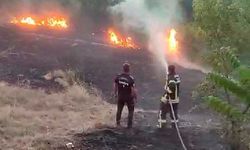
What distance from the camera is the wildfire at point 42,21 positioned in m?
29.7

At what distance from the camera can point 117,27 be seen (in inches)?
1251

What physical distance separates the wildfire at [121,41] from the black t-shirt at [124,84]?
13.9 metres

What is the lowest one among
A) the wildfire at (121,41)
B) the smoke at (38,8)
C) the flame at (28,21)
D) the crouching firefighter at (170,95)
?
the crouching firefighter at (170,95)

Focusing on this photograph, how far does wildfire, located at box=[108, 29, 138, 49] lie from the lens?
1075 inches

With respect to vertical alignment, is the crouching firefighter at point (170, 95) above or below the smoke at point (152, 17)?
below

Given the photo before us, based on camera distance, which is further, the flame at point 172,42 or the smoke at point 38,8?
the smoke at point 38,8

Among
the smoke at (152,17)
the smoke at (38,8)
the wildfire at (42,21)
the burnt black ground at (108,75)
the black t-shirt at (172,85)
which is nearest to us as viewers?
the burnt black ground at (108,75)

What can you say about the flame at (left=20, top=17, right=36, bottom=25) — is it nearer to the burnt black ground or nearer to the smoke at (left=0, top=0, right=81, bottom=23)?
the smoke at (left=0, top=0, right=81, bottom=23)

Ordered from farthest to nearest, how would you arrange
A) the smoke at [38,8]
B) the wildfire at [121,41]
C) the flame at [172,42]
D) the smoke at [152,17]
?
1. the smoke at [38,8]
2. the smoke at [152,17]
3. the flame at [172,42]
4. the wildfire at [121,41]

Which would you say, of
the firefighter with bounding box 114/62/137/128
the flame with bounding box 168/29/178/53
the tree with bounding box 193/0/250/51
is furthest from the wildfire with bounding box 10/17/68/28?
the tree with bounding box 193/0/250/51

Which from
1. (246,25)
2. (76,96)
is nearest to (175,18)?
(76,96)

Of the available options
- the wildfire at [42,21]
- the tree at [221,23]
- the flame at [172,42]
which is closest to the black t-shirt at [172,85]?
the tree at [221,23]

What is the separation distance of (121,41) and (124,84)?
603 inches

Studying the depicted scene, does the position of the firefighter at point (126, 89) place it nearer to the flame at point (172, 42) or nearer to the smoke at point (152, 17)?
the smoke at point (152, 17)
